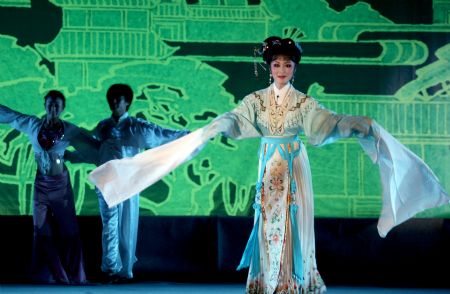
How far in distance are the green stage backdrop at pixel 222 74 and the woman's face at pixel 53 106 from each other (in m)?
0.28

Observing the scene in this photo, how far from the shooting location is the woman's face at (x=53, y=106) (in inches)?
262

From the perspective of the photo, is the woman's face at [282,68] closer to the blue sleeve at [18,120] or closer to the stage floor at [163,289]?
the stage floor at [163,289]

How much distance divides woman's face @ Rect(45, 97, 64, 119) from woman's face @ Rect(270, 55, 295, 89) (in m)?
2.14

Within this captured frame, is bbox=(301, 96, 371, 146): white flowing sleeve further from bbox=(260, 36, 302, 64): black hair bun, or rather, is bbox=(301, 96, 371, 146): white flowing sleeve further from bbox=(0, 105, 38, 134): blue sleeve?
bbox=(0, 105, 38, 134): blue sleeve

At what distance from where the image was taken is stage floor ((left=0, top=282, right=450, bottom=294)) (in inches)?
247

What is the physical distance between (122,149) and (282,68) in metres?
2.05

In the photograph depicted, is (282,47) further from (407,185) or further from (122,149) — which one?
(122,149)

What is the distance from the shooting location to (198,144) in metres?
4.99

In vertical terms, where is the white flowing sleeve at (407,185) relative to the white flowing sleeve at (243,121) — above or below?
below

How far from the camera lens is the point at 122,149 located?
6.77m

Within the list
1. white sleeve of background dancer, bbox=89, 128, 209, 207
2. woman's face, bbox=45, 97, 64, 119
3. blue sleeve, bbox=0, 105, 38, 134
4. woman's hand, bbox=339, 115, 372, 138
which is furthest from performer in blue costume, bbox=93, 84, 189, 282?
woman's hand, bbox=339, 115, 372, 138

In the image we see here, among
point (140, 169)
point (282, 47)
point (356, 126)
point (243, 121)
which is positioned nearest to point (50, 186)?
point (140, 169)

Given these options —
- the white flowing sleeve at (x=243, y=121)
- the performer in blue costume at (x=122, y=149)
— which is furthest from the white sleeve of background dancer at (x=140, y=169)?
the performer in blue costume at (x=122, y=149)

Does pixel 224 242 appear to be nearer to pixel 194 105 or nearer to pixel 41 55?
pixel 194 105
